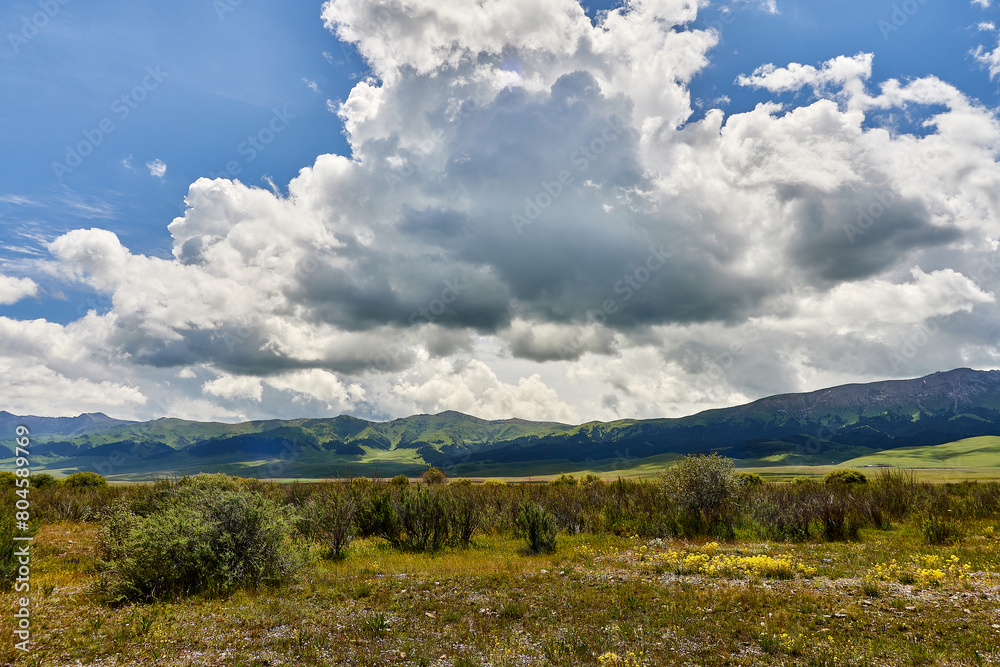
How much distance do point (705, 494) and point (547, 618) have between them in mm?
19510

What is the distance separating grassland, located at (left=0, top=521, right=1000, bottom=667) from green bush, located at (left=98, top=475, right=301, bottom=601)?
81 cm

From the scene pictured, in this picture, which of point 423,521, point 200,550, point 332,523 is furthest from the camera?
point 423,521

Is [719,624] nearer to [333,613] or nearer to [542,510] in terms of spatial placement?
[333,613]

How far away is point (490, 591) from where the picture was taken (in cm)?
1492

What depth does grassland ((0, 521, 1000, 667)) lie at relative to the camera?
31.9 feet

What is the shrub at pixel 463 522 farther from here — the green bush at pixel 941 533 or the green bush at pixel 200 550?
the green bush at pixel 941 533

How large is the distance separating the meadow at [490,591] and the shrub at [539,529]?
0.30 feet

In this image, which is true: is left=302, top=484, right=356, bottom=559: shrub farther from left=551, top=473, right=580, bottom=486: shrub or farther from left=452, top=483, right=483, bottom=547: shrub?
left=551, top=473, right=580, bottom=486: shrub

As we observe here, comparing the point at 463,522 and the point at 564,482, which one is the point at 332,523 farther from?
the point at 564,482

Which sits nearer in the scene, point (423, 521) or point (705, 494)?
point (423, 521)

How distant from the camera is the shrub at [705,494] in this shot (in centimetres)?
2766

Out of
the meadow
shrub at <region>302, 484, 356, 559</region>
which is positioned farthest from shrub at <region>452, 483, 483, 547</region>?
shrub at <region>302, 484, 356, 559</region>

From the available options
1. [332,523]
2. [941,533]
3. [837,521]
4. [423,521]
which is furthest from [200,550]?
[941,533]

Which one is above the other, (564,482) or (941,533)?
(941,533)
